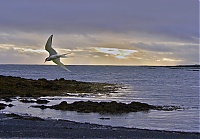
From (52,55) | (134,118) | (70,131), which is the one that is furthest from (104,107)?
(52,55)

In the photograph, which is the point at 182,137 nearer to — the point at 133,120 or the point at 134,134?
the point at 134,134

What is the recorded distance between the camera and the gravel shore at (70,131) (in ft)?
64.8

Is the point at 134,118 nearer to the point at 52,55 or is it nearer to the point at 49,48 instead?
the point at 49,48

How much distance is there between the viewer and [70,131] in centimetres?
2088

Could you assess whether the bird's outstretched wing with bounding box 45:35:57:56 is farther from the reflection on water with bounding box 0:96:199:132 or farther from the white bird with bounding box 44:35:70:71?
the reflection on water with bounding box 0:96:199:132

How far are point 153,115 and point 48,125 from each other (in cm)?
978

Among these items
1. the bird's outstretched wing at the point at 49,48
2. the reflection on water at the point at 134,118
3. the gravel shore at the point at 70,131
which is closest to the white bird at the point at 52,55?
the bird's outstretched wing at the point at 49,48

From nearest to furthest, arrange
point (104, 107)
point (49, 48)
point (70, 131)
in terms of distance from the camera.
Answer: point (49, 48), point (70, 131), point (104, 107)

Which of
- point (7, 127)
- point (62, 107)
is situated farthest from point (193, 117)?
point (7, 127)

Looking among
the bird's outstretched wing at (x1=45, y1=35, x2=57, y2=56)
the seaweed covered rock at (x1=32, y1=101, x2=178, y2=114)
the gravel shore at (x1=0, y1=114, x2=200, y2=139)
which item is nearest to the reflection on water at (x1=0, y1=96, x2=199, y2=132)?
the seaweed covered rock at (x1=32, y1=101, x2=178, y2=114)

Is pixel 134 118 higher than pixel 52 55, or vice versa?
pixel 52 55

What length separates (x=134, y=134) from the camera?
2056 centimetres

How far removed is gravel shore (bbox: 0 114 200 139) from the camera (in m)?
19.8

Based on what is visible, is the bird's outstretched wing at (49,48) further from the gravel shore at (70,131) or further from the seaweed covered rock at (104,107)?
the seaweed covered rock at (104,107)
